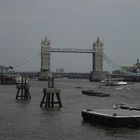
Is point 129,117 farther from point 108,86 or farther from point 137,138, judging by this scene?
point 108,86

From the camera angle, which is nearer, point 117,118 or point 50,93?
point 117,118

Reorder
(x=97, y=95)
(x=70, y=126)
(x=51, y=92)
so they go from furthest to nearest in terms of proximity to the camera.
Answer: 1. (x=97, y=95)
2. (x=51, y=92)
3. (x=70, y=126)

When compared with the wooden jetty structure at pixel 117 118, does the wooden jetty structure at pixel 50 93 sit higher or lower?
higher

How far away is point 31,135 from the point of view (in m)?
30.0

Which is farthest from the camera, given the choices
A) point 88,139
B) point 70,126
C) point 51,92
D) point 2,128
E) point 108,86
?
point 108,86

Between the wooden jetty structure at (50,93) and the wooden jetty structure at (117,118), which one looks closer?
the wooden jetty structure at (117,118)

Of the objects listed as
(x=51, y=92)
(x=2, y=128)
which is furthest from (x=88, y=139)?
(x=51, y=92)

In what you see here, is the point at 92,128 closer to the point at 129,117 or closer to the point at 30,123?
the point at 129,117

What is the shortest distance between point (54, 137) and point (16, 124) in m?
6.31

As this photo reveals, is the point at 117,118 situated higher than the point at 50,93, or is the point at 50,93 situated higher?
the point at 50,93

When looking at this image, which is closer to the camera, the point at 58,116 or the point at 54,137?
the point at 54,137

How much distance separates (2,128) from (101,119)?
7173 millimetres

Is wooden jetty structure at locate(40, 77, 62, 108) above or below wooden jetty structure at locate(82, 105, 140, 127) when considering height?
above

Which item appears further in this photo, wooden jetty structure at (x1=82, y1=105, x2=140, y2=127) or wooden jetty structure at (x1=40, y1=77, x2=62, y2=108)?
wooden jetty structure at (x1=40, y1=77, x2=62, y2=108)
